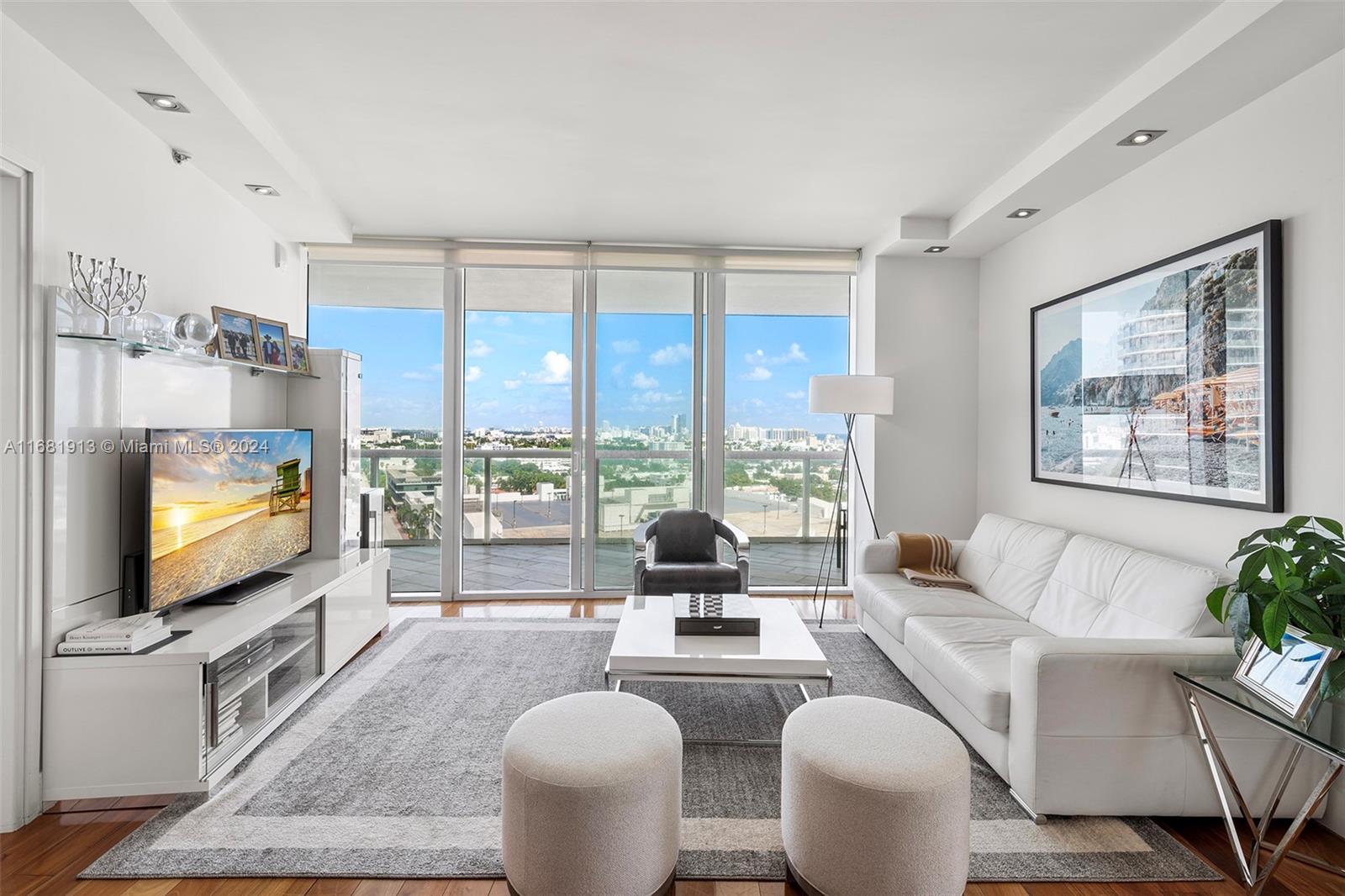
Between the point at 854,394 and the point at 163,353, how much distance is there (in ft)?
12.0

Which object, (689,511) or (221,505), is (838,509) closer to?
(689,511)

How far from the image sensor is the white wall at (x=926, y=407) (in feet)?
15.6

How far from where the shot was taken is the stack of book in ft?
7.23

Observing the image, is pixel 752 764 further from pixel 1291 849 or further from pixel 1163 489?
pixel 1163 489

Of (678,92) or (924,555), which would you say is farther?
(924,555)

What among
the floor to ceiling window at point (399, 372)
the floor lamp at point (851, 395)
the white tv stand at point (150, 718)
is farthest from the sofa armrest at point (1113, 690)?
the floor to ceiling window at point (399, 372)

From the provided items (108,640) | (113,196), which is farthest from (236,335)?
(108,640)

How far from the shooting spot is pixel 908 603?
3332 millimetres

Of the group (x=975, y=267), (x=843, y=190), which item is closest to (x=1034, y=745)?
(x=843, y=190)

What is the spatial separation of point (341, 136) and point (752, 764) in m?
3.38

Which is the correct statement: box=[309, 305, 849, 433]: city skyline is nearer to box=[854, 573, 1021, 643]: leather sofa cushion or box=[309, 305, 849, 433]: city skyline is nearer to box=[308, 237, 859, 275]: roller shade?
box=[308, 237, 859, 275]: roller shade

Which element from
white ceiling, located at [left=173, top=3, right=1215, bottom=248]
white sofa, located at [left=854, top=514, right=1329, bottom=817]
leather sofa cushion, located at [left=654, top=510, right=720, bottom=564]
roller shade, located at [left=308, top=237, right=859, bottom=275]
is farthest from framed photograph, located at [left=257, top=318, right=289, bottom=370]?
white sofa, located at [left=854, top=514, right=1329, bottom=817]

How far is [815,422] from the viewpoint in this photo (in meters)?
5.17

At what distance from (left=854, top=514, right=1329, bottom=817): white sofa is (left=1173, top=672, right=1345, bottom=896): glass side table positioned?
0.20 feet
